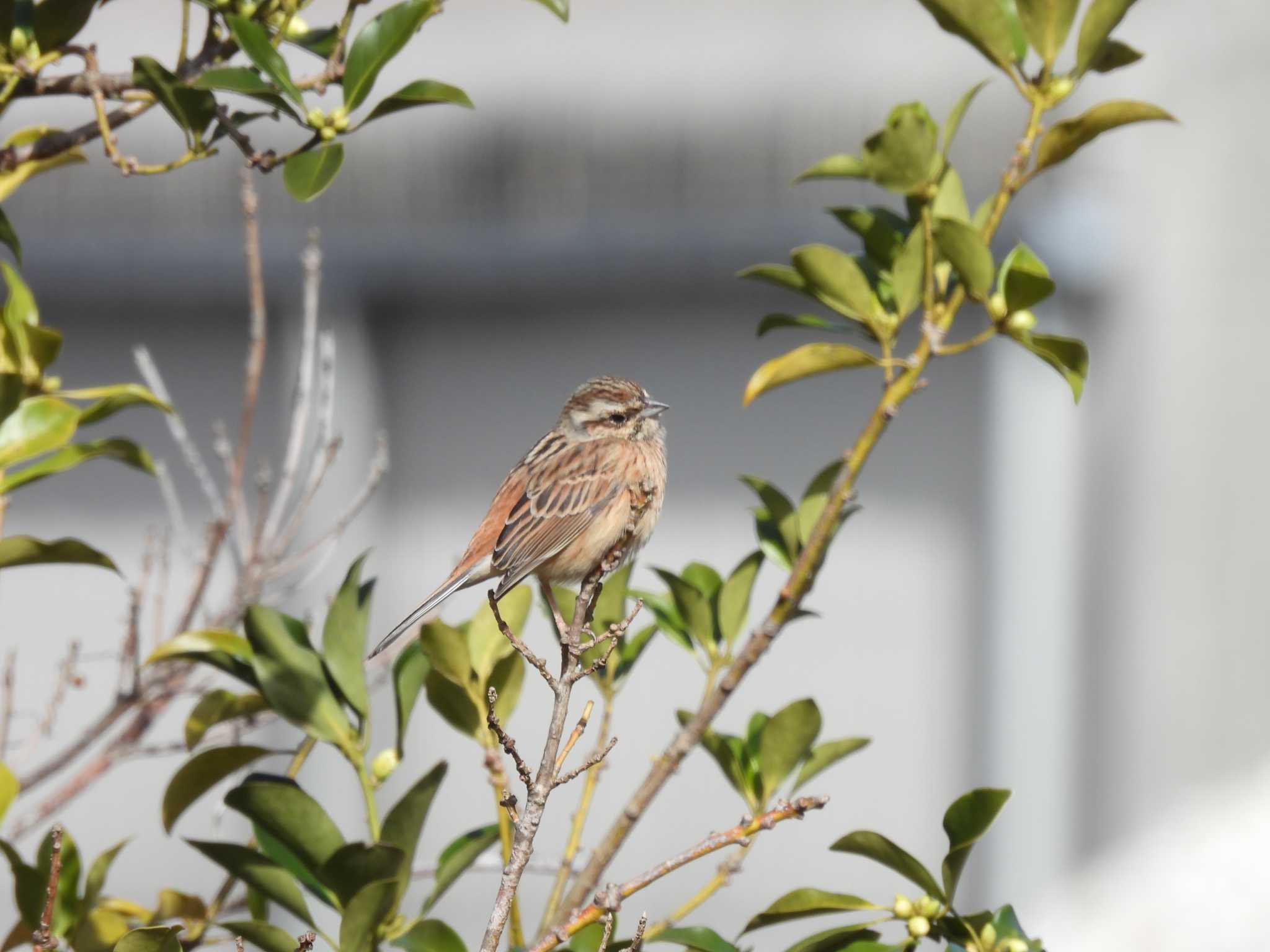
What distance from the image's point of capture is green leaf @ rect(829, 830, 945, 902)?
1.54 m

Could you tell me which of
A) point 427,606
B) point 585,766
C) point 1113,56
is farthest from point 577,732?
point 427,606

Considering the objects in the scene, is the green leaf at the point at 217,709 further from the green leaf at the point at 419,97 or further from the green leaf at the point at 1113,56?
the green leaf at the point at 1113,56

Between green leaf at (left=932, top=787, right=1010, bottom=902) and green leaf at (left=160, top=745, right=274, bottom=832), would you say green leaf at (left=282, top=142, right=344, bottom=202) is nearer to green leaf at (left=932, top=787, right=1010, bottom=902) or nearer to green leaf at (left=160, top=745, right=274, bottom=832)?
green leaf at (left=160, top=745, right=274, bottom=832)

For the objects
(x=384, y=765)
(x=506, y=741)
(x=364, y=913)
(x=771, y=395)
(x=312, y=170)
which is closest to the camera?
(x=506, y=741)

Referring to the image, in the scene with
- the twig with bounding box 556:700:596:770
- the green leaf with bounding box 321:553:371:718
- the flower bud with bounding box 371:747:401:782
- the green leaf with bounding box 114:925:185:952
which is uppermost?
the green leaf with bounding box 321:553:371:718

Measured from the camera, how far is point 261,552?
7.41 ft

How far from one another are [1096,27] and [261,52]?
93 cm

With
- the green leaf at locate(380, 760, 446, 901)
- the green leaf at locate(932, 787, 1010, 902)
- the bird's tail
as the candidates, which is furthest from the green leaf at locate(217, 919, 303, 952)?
the green leaf at locate(932, 787, 1010, 902)

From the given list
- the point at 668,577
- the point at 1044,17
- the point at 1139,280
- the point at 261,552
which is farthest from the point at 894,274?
the point at 1139,280

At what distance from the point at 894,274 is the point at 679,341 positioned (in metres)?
4.80

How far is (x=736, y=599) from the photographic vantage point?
6.06 ft

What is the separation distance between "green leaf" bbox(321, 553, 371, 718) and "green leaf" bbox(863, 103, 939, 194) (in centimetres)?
76

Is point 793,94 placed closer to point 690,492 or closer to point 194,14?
point 690,492

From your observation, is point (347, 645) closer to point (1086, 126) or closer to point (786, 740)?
point (786, 740)
